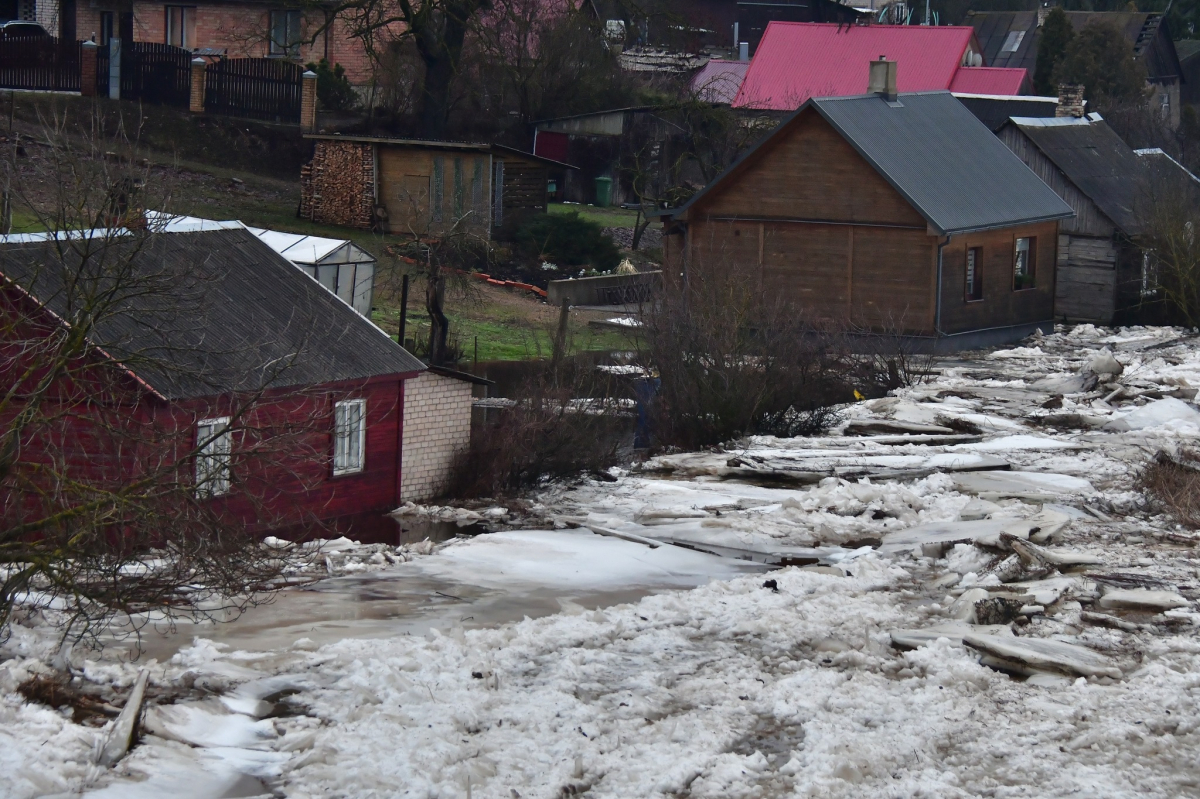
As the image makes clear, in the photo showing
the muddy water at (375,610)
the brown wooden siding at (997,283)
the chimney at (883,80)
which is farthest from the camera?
the chimney at (883,80)

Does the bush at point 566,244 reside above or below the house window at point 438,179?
below

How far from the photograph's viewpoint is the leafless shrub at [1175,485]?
45.7 ft

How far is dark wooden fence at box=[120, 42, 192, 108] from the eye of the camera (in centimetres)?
4116

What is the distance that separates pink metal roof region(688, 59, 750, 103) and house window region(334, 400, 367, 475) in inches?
1313

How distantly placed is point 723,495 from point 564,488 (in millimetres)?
2867

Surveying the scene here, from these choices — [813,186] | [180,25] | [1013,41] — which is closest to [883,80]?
[813,186]

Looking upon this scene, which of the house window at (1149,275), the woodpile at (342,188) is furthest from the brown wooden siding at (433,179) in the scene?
the house window at (1149,275)

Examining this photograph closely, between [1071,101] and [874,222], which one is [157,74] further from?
[1071,101]

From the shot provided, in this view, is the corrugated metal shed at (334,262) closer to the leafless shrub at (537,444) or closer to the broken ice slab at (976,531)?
the leafless shrub at (537,444)

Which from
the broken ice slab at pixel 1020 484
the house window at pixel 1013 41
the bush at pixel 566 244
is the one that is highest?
the house window at pixel 1013 41

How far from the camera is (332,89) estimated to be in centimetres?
4488

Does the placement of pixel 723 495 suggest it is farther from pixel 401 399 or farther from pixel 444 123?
pixel 444 123

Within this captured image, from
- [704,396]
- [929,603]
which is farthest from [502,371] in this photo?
[929,603]

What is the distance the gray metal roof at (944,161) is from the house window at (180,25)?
23.4 m
